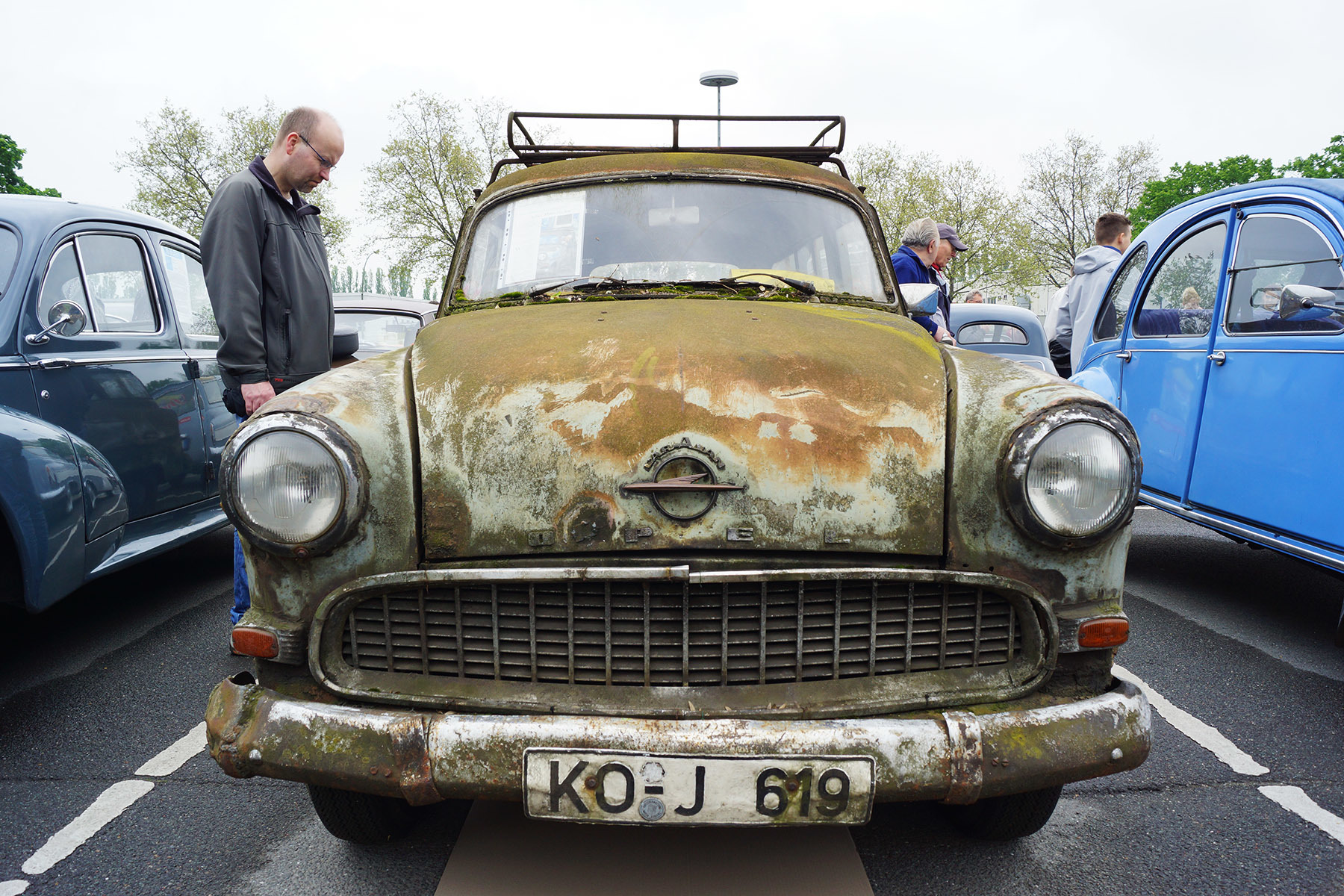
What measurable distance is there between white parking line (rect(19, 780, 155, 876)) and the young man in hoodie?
5363mm

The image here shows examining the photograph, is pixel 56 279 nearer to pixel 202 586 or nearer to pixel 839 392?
pixel 202 586

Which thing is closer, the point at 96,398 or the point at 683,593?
the point at 683,593

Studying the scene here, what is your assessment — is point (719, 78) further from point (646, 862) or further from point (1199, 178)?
point (1199, 178)

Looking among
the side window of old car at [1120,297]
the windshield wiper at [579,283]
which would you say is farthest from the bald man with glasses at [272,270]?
the side window of old car at [1120,297]

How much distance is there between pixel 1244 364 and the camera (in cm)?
379

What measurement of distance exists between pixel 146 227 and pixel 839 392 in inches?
151

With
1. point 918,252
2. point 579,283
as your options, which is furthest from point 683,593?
point 918,252

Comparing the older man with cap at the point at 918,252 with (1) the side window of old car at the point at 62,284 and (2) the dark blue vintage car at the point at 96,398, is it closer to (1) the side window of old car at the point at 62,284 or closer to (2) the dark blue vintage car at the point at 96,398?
(2) the dark blue vintage car at the point at 96,398

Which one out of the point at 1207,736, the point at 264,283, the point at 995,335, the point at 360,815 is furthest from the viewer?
the point at 995,335

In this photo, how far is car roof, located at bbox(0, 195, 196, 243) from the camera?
343cm

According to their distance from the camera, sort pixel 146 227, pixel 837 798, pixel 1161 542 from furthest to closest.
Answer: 1. pixel 1161 542
2. pixel 146 227
3. pixel 837 798

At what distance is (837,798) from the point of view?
1627 millimetres

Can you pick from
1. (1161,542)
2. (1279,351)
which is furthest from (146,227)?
(1161,542)

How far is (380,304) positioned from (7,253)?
13.7ft
